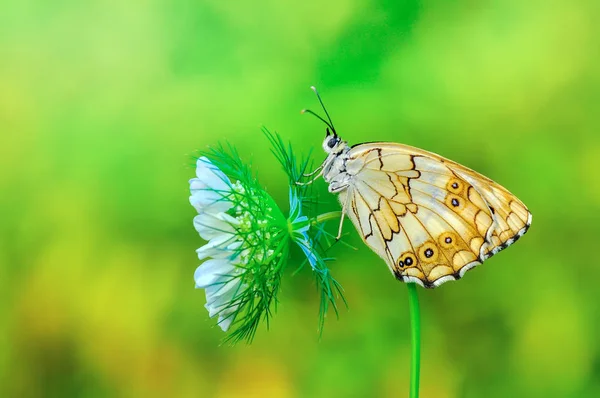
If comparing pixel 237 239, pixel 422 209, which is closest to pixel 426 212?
pixel 422 209

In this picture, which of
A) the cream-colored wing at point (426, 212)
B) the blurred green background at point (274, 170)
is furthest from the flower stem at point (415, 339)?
the blurred green background at point (274, 170)

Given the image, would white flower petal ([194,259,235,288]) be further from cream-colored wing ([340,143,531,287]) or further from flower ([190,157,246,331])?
cream-colored wing ([340,143,531,287])

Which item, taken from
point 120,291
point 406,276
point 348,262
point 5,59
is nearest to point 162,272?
point 120,291

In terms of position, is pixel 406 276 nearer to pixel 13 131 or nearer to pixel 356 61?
pixel 356 61

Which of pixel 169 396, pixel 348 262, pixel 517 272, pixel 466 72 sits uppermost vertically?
pixel 466 72

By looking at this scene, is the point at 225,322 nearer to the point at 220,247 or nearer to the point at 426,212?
the point at 220,247

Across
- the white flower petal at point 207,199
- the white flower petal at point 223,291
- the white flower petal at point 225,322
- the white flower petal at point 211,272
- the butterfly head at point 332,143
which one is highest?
the butterfly head at point 332,143

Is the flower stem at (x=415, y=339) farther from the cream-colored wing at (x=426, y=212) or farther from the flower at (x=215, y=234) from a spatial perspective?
the flower at (x=215, y=234)

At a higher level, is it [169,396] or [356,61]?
[356,61]
